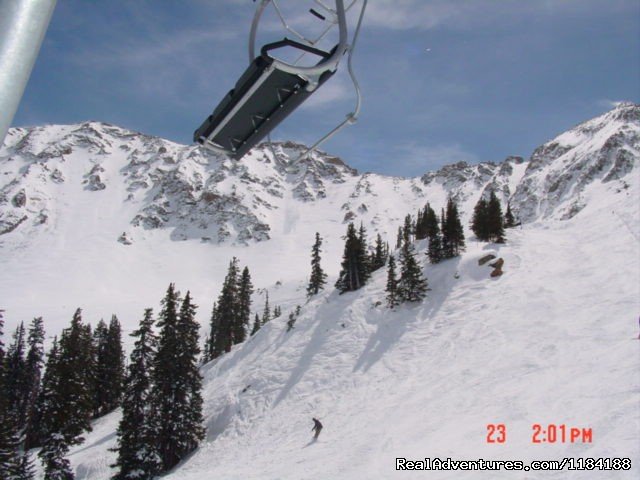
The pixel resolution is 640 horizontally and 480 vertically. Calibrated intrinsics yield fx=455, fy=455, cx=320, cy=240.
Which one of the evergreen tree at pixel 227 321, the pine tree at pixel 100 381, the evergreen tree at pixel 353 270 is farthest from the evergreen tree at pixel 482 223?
the pine tree at pixel 100 381

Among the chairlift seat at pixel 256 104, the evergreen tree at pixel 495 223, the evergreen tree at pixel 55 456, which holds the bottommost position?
the evergreen tree at pixel 55 456

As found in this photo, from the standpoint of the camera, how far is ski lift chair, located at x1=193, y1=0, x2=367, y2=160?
13.1 ft

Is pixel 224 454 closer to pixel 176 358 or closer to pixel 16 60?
pixel 176 358

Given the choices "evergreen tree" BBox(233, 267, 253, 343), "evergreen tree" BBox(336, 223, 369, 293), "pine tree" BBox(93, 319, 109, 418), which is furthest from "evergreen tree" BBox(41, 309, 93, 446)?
"evergreen tree" BBox(233, 267, 253, 343)

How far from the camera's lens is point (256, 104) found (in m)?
4.32

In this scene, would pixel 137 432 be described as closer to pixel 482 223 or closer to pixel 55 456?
pixel 55 456

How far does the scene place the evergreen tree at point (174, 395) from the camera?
92.5 feet

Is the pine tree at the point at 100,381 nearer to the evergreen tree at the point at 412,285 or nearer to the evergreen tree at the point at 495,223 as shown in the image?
the evergreen tree at the point at 412,285

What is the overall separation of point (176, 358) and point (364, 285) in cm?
2428

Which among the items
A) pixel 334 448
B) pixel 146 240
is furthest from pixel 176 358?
pixel 146 240

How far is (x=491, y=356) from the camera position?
25922mm

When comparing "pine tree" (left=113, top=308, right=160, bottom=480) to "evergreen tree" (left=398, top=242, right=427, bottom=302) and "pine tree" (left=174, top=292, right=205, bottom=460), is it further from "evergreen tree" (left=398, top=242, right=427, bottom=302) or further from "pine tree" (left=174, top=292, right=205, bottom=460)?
"evergreen tree" (left=398, top=242, right=427, bottom=302)

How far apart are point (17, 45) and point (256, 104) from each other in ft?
9.53
